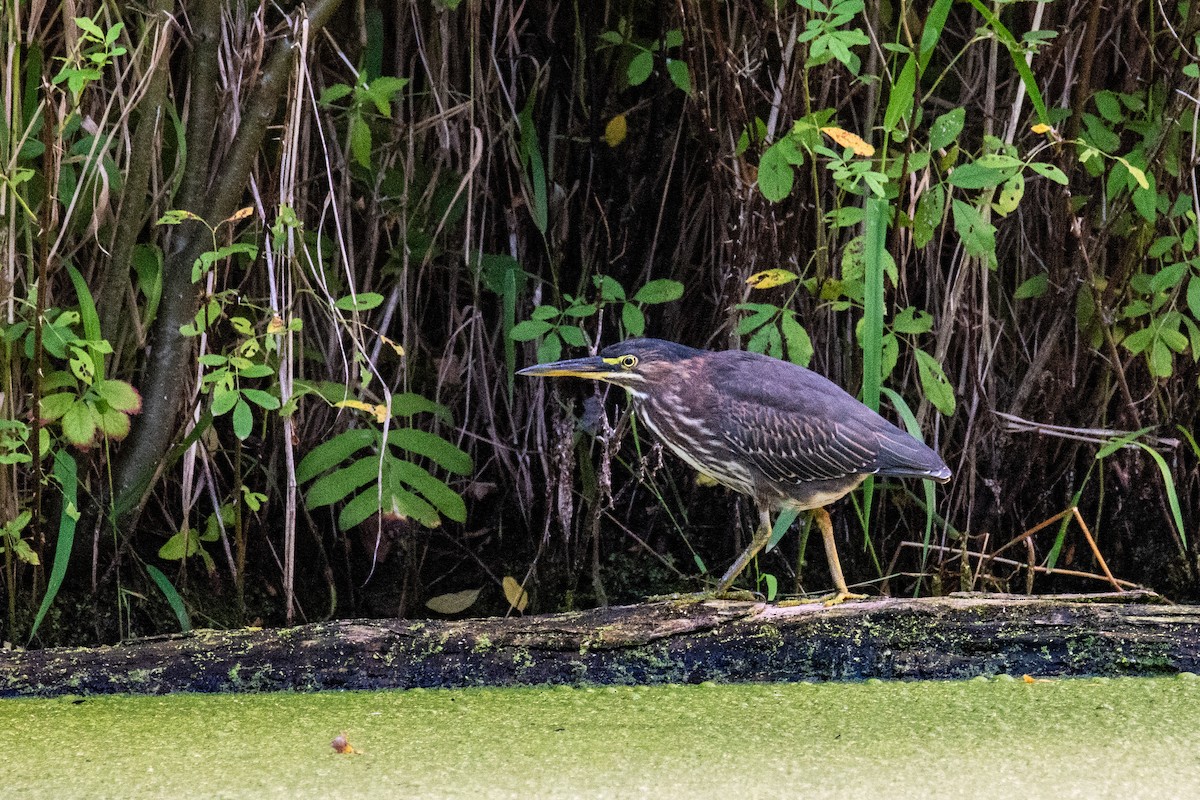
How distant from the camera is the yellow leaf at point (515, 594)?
2869 mm

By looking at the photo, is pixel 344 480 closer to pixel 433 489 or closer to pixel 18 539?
pixel 433 489

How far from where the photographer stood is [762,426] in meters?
2.51

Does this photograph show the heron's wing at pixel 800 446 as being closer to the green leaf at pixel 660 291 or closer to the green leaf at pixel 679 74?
the green leaf at pixel 660 291

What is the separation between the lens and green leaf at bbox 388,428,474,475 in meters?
2.68

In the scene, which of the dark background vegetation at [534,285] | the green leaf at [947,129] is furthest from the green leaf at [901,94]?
the green leaf at [947,129]

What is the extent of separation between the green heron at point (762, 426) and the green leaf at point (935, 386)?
121 millimetres

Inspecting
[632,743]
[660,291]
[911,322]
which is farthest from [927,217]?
[632,743]

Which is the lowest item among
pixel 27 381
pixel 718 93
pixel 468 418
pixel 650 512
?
pixel 650 512

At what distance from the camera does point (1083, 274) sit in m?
2.77

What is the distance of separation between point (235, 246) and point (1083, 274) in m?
1.76

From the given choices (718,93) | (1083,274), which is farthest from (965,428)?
(718,93)

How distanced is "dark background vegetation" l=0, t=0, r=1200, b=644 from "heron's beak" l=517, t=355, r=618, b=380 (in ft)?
0.54

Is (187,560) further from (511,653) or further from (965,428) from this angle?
(965,428)

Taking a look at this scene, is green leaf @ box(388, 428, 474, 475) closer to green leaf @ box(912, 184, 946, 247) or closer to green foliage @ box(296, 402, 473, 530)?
green foliage @ box(296, 402, 473, 530)
